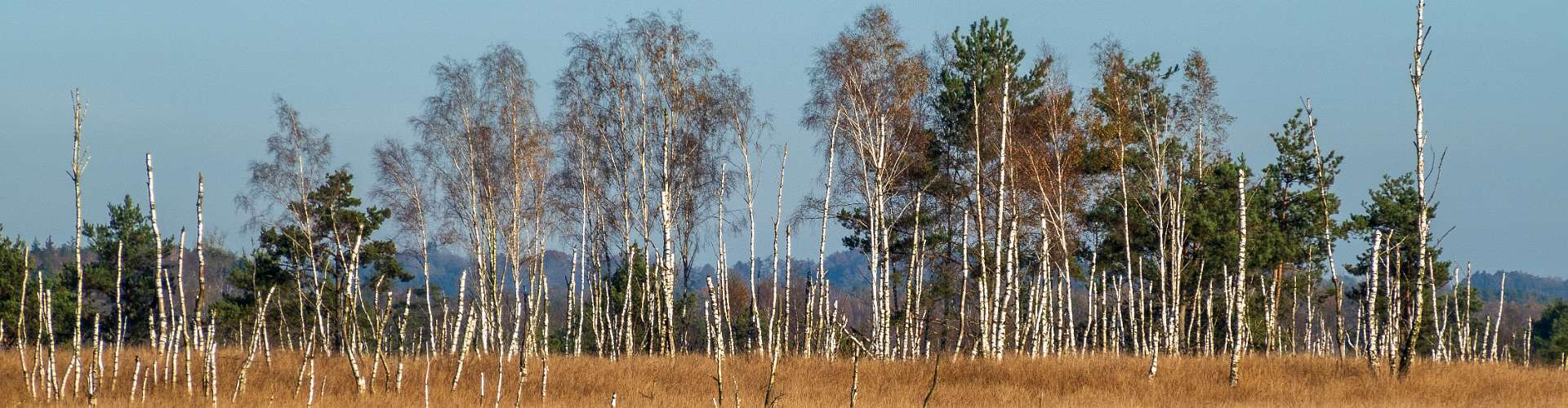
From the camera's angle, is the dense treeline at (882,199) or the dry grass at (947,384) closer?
the dry grass at (947,384)

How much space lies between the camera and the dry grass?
460 inches

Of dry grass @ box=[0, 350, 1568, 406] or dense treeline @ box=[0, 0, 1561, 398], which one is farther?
dense treeline @ box=[0, 0, 1561, 398]

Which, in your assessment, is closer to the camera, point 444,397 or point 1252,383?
point 444,397

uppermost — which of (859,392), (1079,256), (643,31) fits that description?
(643,31)

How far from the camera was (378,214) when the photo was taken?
28000mm

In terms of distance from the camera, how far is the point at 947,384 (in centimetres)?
1430

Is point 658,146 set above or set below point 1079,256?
above

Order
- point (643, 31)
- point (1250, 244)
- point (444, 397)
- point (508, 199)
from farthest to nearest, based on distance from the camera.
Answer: point (508, 199)
point (1250, 244)
point (643, 31)
point (444, 397)

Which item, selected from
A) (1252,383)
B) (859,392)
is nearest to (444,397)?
(859,392)

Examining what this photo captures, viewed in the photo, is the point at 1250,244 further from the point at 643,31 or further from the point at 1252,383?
the point at 643,31

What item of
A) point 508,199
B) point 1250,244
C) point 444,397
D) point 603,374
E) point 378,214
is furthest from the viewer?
point 378,214

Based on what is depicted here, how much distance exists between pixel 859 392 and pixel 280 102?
19.3 m

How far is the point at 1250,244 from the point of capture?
78.8ft

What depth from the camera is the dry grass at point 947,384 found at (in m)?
11.7
